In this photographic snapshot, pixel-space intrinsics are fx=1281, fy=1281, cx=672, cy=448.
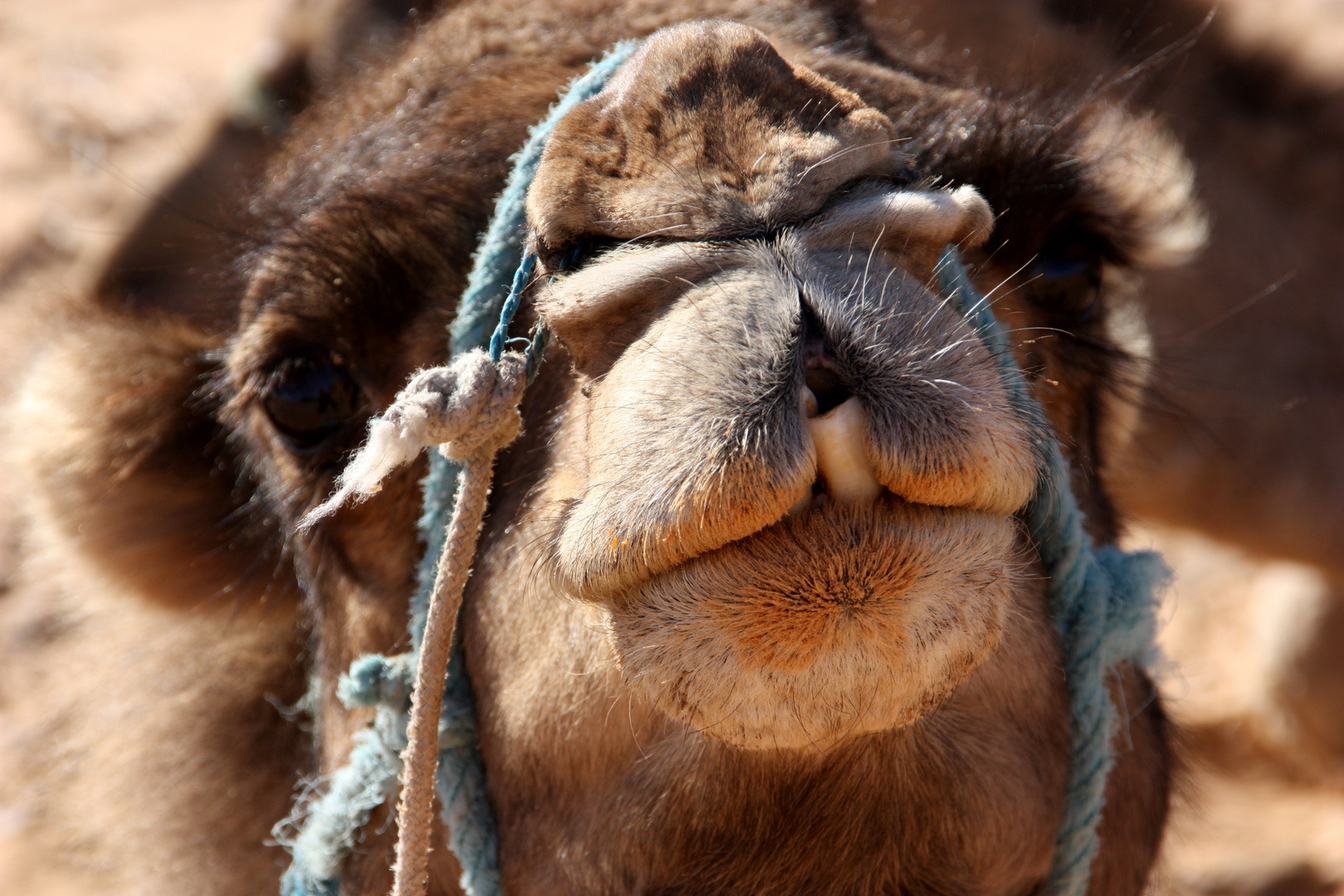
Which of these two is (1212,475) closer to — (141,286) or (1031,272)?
(1031,272)

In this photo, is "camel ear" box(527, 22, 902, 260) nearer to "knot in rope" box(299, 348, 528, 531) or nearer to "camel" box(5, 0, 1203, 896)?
"camel" box(5, 0, 1203, 896)

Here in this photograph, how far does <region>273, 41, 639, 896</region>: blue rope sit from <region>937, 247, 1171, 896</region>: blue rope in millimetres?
666

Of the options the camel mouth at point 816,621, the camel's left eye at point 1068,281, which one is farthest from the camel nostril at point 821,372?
the camel's left eye at point 1068,281

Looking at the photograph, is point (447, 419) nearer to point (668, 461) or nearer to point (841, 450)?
point (668, 461)

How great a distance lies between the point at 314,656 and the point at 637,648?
137 centimetres

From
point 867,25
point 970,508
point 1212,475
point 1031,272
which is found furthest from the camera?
point 1212,475

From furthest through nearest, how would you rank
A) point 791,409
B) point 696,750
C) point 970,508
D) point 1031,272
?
point 1031,272 → point 696,750 → point 970,508 → point 791,409

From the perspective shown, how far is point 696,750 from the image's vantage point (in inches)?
67.6

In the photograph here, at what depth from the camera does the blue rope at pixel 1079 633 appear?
76.0 inches

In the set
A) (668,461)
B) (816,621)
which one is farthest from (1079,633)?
(668,461)

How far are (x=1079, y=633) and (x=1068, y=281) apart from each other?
62 centimetres

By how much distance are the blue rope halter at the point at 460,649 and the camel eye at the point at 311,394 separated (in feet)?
0.82

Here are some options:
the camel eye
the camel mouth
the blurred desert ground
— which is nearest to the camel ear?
the camel mouth

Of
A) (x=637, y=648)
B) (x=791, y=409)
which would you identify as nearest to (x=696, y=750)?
(x=637, y=648)
